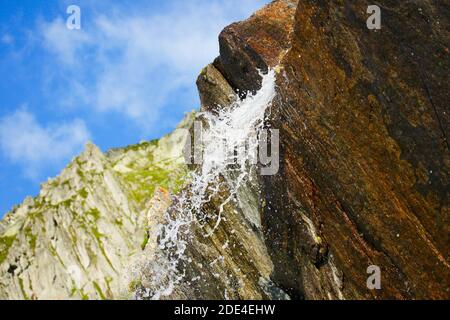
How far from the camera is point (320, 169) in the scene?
19.3 metres

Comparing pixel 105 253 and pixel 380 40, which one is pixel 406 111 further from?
pixel 105 253

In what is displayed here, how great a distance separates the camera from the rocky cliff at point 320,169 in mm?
16969

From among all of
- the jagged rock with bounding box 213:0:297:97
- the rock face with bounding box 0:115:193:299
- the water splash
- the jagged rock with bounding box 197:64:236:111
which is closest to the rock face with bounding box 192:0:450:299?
the water splash

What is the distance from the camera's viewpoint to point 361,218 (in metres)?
18.3

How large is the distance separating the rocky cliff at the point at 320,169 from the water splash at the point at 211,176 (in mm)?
76

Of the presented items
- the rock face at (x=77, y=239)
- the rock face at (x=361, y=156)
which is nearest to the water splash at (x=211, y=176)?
the rock face at (x=361, y=156)

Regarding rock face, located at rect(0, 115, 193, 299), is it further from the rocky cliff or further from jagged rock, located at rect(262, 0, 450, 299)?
jagged rock, located at rect(262, 0, 450, 299)

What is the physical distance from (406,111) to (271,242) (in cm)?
744

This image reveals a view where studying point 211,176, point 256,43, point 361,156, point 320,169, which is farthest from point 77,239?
point 361,156

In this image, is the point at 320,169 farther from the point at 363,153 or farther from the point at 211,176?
the point at 211,176

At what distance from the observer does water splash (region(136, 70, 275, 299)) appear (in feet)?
74.0

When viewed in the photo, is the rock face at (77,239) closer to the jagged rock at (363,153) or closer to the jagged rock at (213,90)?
the jagged rock at (213,90)

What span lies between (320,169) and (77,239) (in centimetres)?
15011
